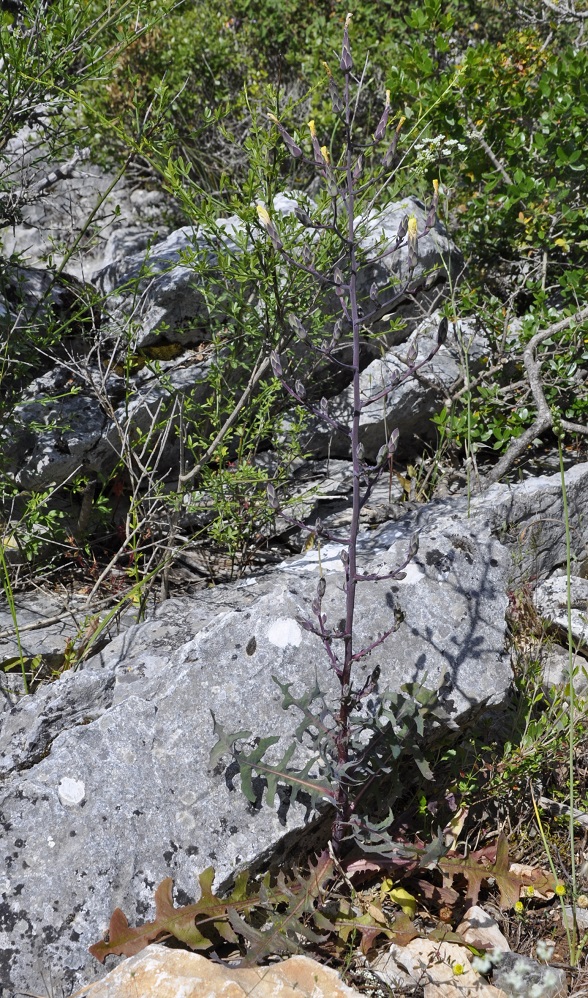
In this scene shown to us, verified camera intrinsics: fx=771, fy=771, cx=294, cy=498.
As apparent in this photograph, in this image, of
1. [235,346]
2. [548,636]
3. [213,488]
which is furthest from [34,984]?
[235,346]

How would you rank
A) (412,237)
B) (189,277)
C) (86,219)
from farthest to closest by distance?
(86,219) < (189,277) < (412,237)

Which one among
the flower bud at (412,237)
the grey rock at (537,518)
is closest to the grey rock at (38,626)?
the grey rock at (537,518)

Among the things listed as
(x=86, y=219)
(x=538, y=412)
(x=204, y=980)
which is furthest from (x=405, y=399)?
(x=86, y=219)

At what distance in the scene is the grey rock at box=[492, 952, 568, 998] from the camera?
2064mm

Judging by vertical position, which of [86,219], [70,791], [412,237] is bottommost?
[70,791]

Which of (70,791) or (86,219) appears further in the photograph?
(86,219)

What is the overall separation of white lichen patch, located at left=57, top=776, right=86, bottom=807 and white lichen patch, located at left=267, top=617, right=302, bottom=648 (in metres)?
0.75

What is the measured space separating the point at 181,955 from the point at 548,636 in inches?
78.6

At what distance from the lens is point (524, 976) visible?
7.07ft

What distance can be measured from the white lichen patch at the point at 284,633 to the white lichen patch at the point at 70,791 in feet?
2.45

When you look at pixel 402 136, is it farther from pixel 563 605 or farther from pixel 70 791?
pixel 70 791

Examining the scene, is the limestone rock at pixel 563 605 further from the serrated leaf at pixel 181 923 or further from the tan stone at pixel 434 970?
the serrated leaf at pixel 181 923

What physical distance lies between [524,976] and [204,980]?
90cm

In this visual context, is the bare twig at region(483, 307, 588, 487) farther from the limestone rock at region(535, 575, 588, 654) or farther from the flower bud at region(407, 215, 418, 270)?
the flower bud at region(407, 215, 418, 270)
